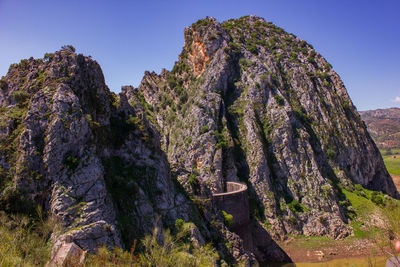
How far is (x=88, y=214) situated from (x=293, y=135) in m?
46.2

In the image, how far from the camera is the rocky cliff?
16.3m

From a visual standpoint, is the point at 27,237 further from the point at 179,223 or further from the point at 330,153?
the point at 330,153

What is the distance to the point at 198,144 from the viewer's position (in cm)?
4941

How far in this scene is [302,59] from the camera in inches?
2933

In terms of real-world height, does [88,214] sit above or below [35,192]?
below

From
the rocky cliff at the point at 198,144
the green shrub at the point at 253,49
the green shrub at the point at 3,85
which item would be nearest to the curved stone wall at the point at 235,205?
the rocky cliff at the point at 198,144

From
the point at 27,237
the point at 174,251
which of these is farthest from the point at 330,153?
the point at 27,237

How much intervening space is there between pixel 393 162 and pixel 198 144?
516 ft

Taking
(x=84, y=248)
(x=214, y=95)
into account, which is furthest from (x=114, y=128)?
(x=214, y=95)

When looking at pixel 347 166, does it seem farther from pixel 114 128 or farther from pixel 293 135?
pixel 114 128

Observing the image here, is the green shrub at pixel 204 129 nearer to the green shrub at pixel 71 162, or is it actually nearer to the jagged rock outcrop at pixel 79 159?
the jagged rock outcrop at pixel 79 159

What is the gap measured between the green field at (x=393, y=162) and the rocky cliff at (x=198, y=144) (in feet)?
241

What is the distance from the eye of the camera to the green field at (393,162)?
12445 centimetres

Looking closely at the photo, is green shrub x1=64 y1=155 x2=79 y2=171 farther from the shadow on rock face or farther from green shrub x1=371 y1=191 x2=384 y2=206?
green shrub x1=371 y1=191 x2=384 y2=206
